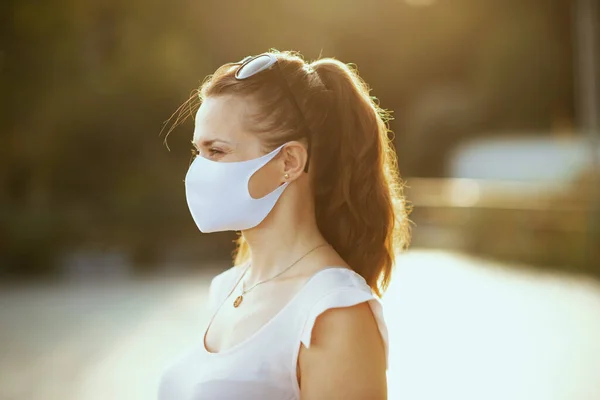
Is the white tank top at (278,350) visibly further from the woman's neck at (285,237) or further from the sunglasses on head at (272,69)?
the sunglasses on head at (272,69)

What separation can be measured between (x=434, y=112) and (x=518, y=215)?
15.8 metres

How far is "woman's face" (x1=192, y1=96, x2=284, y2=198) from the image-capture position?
1.92m

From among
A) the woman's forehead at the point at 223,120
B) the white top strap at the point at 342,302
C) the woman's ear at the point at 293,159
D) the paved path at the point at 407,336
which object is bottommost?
the paved path at the point at 407,336

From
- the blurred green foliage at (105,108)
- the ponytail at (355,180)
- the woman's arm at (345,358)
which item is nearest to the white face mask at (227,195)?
the ponytail at (355,180)

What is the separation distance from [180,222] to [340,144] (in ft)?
43.7

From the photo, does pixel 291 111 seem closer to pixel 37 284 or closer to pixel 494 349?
pixel 494 349

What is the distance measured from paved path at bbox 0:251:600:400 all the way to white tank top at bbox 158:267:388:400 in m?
4.24

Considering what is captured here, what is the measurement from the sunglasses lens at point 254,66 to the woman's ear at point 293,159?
0.58 feet

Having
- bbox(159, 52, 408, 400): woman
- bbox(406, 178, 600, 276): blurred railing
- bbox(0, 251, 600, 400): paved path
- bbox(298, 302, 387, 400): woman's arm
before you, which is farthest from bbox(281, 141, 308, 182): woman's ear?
bbox(406, 178, 600, 276): blurred railing

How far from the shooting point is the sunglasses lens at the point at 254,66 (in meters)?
1.93

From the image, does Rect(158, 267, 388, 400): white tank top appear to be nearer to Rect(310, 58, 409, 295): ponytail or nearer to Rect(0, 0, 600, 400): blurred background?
Rect(310, 58, 409, 295): ponytail

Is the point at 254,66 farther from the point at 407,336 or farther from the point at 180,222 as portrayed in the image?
the point at 180,222

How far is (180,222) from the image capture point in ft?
49.7

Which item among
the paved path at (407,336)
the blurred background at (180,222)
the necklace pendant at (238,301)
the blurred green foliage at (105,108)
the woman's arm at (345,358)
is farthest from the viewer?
the blurred green foliage at (105,108)
